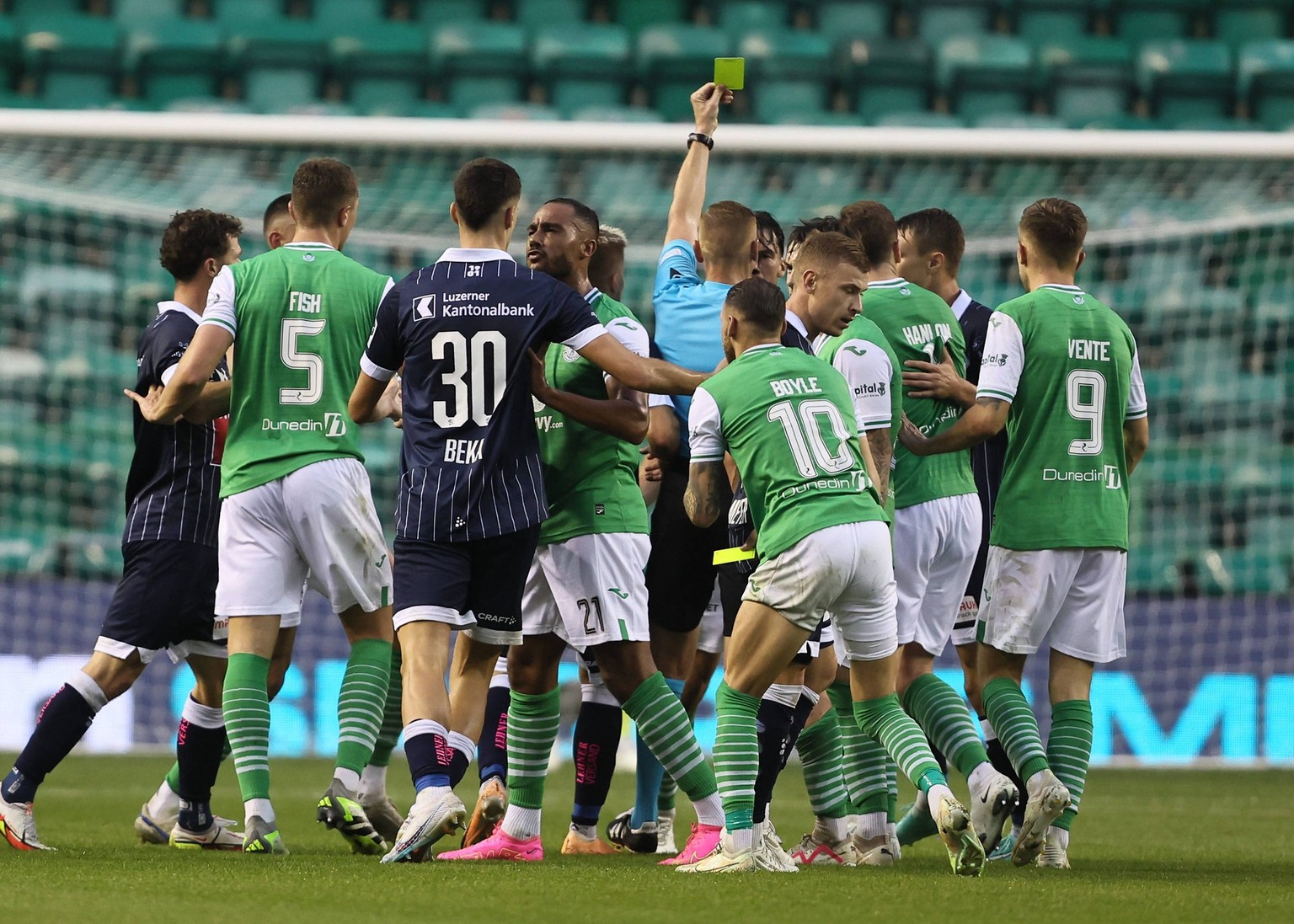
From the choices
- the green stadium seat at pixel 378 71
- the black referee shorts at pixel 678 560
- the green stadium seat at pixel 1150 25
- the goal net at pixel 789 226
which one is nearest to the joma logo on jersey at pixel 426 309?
the black referee shorts at pixel 678 560

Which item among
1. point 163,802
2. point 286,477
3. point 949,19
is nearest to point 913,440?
point 286,477

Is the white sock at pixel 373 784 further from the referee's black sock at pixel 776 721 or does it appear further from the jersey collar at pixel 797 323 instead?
the jersey collar at pixel 797 323

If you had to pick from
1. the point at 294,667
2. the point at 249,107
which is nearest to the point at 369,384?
the point at 294,667

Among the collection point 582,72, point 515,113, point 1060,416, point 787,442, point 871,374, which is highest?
point 582,72

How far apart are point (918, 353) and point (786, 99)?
9.52 m

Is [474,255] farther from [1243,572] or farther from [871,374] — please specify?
[1243,572]

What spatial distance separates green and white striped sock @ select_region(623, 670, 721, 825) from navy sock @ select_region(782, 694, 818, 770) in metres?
0.40

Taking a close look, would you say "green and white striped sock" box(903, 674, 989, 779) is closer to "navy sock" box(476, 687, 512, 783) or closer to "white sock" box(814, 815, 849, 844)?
"white sock" box(814, 815, 849, 844)

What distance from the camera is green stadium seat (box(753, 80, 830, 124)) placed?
15.0 metres

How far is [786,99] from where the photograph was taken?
15.1 meters

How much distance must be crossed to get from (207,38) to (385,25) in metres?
1.62

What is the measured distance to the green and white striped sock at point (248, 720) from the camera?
5.46m

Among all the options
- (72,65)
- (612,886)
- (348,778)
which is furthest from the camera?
(72,65)

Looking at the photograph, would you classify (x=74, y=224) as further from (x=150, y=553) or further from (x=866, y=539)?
(x=866, y=539)
